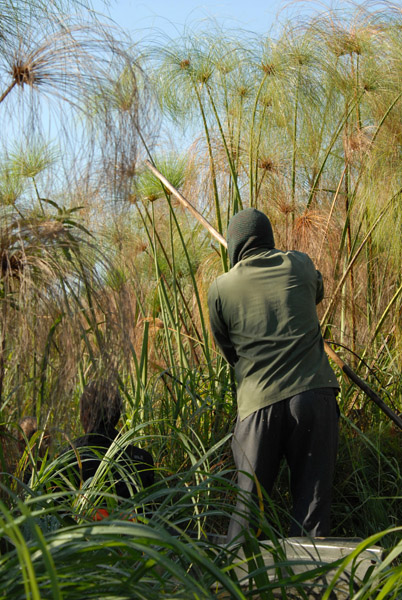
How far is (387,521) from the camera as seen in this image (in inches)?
129

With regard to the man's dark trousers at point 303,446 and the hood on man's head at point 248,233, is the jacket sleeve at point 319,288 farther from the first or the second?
the man's dark trousers at point 303,446

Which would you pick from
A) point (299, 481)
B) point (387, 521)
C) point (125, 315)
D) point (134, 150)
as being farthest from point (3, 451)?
point (387, 521)

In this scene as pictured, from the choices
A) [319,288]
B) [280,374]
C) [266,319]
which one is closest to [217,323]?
[266,319]

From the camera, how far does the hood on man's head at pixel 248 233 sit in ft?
10.5

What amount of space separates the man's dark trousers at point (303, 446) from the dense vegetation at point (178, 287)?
24cm

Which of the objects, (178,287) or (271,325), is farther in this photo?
(178,287)

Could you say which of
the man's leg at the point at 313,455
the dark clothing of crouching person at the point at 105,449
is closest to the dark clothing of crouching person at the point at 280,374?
the man's leg at the point at 313,455

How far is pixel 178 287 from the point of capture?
4582 millimetres

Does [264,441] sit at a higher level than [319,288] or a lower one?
lower

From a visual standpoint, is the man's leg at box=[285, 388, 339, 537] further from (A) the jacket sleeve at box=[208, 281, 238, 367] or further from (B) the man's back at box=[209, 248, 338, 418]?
(A) the jacket sleeve at box=[208, 281, 238, 367]

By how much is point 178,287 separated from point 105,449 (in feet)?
5.74

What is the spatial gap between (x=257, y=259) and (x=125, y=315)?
3.47 ft

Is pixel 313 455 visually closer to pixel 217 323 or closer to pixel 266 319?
pixel 266 319

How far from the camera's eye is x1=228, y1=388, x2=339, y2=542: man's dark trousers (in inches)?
115
